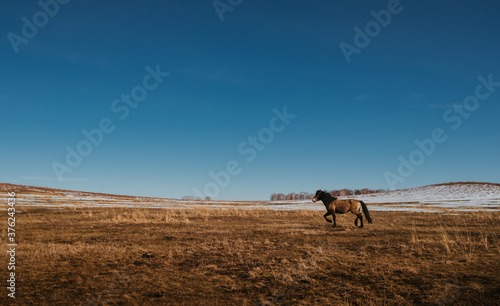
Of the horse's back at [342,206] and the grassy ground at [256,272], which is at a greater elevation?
the horse's back at [342,206]

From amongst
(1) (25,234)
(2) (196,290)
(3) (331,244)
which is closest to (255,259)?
(2) (196,290)

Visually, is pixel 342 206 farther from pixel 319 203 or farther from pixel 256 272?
pixel 319 203

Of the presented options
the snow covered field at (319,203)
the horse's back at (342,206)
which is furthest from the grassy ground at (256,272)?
the snow covered field at (319,203)

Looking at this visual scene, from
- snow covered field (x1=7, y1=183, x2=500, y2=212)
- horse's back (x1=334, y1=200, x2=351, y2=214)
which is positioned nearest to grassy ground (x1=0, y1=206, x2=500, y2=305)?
horse's back (x1=334, y1=200, x2=351, y2=214)

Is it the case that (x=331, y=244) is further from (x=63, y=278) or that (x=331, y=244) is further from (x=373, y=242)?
(x=63, y=278)

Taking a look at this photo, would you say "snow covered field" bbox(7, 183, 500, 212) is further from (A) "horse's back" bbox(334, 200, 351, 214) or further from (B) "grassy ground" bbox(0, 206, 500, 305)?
(B) "grassy ground" bbox(0, 206, 500, 305)

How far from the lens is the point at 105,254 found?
32.6 ft

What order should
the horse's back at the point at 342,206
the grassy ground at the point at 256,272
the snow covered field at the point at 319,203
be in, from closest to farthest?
the grassy ground at the point at 256,272, the horse's back at the point at 342,206, the snow covered field at the point at 319,203

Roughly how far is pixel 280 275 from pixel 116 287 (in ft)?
12.7

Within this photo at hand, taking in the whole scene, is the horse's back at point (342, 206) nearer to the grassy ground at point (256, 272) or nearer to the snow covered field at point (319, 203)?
the grassy ground at point (256, 272)

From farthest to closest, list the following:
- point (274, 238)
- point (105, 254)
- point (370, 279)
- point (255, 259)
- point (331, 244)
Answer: point (274, 238) → point (331, 244) → point (105, 254) → point (255, 259) → point (370, 279)

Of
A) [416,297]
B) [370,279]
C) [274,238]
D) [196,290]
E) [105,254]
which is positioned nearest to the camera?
[416,297]

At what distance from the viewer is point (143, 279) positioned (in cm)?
744

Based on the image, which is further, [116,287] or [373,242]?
[373,242]
